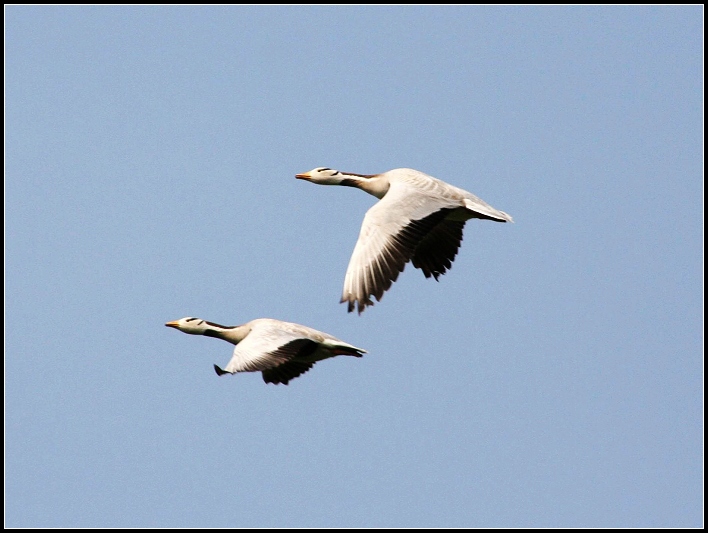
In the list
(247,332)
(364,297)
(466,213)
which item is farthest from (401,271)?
(247,332)

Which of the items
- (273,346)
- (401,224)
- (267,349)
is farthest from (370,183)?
(267,349)

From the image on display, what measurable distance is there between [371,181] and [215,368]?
16.0 ft

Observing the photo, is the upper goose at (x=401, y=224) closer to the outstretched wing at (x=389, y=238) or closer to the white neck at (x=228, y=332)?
the outstretched wing at (x=389, y=238)

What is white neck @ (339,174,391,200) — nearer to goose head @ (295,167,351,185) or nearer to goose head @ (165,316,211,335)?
goose head @ (295,167,351,185)

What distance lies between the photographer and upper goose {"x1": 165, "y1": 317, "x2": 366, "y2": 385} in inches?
859

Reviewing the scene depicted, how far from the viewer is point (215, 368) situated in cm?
2200

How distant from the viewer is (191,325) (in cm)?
2605

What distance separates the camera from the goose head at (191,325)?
25.8 metres

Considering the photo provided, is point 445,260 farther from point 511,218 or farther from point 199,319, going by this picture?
point 199,319

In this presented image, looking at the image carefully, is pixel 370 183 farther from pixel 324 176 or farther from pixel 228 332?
pixel 228 332

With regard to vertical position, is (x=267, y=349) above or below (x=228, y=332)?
below

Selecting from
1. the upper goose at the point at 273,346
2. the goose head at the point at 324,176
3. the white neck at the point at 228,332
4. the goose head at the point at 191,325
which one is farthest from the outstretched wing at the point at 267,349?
the goose head at the point at 324,176

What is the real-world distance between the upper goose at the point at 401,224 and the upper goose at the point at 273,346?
2318 mm

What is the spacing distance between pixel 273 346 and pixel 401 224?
10.9 ft
